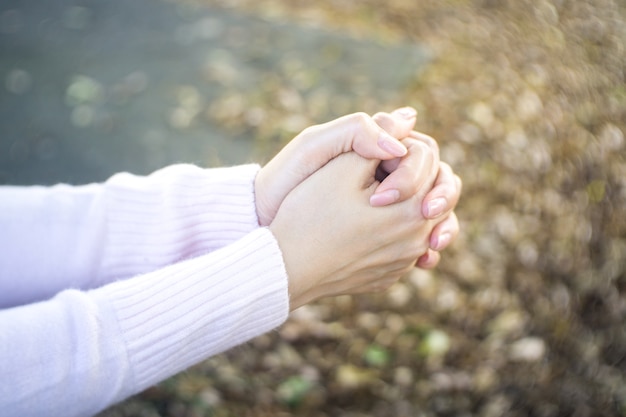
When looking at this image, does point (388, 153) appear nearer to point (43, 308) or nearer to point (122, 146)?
point (43, 308)

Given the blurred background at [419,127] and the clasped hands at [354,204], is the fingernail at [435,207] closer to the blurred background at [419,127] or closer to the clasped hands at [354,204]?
the clasped hands at [354,204]

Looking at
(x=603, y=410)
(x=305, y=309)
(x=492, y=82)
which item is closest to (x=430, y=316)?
(x=305, y=309)

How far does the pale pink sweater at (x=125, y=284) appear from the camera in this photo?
3.81ft

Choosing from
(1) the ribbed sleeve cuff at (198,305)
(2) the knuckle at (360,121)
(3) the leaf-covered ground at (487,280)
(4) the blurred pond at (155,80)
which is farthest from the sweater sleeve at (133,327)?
(4) the blurred pond at (155,80)

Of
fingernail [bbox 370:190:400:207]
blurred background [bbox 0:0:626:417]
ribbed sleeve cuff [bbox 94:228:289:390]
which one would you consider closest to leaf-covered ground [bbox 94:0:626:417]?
blurred background [bbox 0:0:626:417]

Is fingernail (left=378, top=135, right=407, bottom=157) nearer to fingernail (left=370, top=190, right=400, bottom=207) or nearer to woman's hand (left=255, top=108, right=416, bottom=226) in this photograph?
woman's hand (left=255, top=108, right=416, bottom=226)

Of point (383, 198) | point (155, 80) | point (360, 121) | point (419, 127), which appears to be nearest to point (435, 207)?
point (383, 198)

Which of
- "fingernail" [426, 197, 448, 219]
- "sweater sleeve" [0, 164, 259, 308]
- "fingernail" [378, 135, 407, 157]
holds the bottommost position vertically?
"sweater sleeve" [0, 164, 259, 308]

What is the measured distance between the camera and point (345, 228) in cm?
141

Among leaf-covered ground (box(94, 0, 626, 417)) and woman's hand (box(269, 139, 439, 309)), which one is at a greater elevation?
woman's hand (box(269, 139, 439, 309))

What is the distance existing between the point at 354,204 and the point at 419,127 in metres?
1.44

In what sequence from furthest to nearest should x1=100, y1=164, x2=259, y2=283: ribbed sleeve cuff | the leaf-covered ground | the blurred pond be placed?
the blurred pond < the leaf-covered ground < x1=100, y1=164, x2=259, y2=283: ribbed sleeve cuff

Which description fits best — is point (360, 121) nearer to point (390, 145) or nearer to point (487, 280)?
point (390, 145)

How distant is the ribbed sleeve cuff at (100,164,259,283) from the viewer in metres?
1.53
